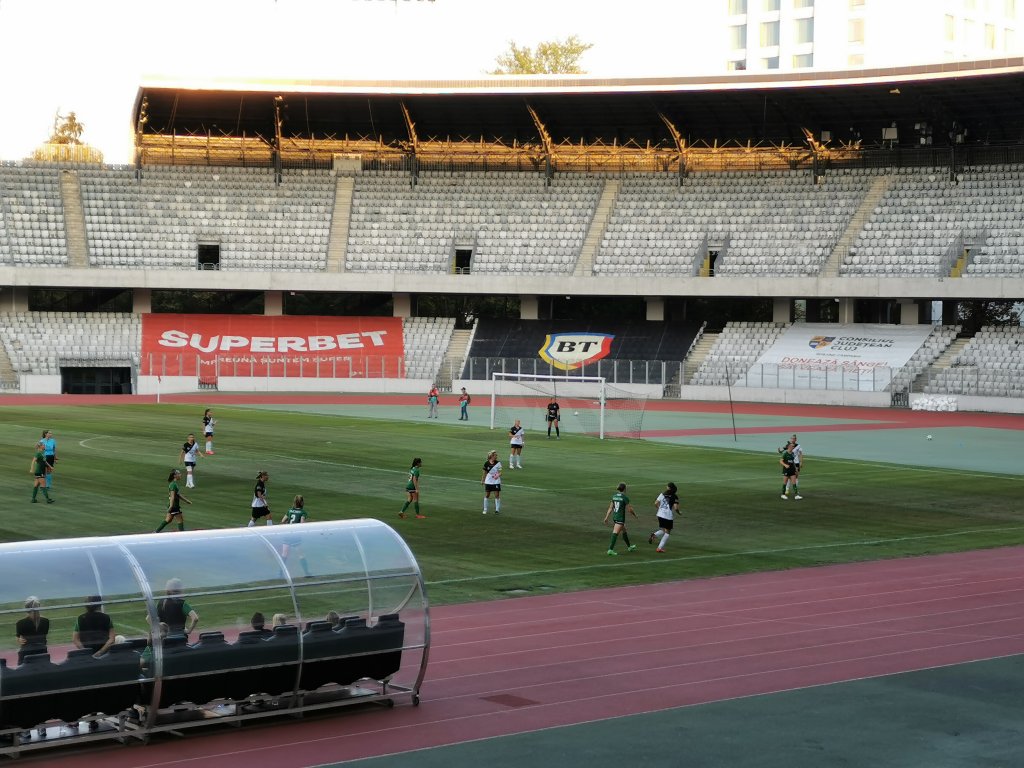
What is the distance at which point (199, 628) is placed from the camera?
1433 centimetres

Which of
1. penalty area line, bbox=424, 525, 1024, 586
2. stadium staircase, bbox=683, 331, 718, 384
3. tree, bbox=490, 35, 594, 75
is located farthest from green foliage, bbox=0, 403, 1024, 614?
tree, bbox=490, 35, 594, 75

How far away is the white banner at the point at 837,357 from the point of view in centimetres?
6856

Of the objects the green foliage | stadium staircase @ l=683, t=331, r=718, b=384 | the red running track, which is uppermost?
stadium staircase @ l=683, t=331, r=718, b=384

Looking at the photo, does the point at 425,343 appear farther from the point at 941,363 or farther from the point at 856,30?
the point at 856,30

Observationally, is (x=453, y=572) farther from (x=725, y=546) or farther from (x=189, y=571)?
(x=189, y=571)

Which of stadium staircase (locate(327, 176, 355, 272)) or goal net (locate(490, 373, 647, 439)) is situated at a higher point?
stadium staircase (locate(327, 176, 355, 272))

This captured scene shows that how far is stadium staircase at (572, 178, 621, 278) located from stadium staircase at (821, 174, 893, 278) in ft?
43.0

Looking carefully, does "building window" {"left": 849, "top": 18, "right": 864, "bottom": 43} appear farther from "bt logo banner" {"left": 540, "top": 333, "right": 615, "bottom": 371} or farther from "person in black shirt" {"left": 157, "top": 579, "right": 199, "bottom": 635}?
"person in black shirt" {"left": 157, "top": 579, "right": 199, "bottom": 635}

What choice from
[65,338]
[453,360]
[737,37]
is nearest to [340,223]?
[453,360]

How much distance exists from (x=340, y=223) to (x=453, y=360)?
1159cm

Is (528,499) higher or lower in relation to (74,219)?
lower

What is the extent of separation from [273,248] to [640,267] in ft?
69.4

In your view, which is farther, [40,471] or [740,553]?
[40,471]

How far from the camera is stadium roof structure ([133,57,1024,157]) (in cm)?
7288
